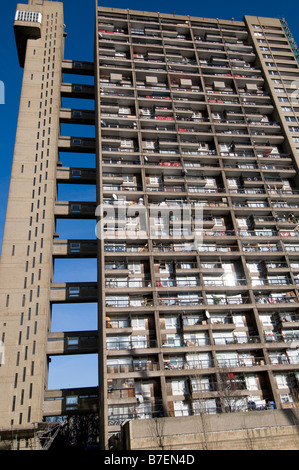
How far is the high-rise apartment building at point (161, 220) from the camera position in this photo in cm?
3894

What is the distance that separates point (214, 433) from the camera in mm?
28422

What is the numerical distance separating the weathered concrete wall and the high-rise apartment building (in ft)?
21.6

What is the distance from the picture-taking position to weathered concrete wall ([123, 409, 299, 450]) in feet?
91.0

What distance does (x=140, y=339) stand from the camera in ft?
133

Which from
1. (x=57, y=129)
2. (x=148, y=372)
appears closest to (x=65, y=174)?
(x=57, y=129)

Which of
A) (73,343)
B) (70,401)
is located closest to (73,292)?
(73,343)

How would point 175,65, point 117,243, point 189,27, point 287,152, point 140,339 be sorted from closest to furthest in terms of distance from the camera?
point 140,339 → point 117,243 → point 287,152 → point 175,65 → point 189,27

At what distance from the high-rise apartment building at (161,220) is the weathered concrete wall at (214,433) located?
659 centimetres

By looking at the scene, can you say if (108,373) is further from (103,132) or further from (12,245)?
(103,132)

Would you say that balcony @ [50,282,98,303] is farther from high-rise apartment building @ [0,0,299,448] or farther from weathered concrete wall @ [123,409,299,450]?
weathered concrete wall @ [123,409,299,450]

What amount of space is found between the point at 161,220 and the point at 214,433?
2584 cm

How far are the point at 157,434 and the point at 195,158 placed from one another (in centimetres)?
3623

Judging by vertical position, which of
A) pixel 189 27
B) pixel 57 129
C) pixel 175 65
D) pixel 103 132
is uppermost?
pixel 189 27

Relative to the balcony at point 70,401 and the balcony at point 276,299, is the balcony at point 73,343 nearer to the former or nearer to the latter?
the balcony at point 70,401
